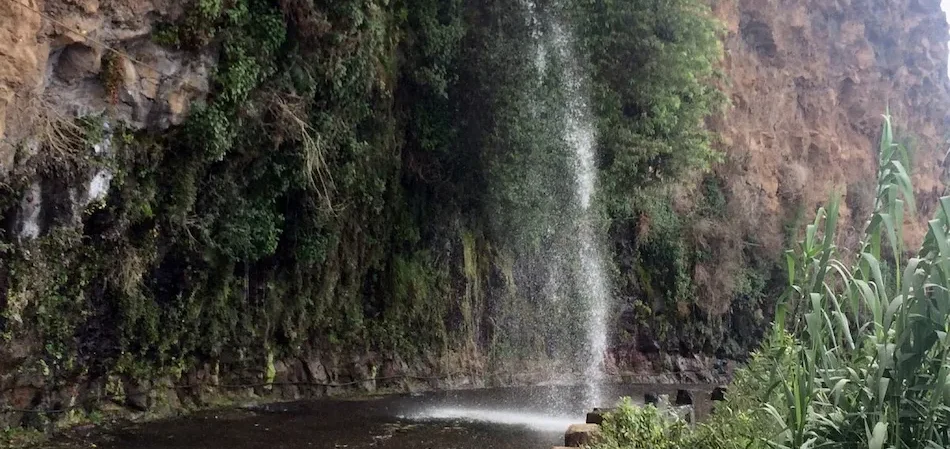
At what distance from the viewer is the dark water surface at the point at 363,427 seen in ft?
23.7

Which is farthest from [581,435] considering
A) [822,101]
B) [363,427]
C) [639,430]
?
[822,101]

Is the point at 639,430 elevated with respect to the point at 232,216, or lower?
lower

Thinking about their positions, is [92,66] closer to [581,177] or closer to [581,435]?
[581,435]

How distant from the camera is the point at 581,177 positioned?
13789 mm

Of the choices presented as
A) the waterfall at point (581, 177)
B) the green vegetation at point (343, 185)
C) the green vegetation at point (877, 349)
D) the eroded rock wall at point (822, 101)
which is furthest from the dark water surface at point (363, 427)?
the eroded rock wall at point (822, 101)

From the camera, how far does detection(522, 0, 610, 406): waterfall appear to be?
12344mm

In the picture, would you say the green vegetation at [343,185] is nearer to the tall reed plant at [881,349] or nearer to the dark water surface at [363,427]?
the dark water surface at [363,427]

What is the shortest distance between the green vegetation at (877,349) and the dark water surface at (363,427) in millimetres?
4139

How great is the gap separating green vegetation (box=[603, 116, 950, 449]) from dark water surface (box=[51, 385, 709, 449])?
4139mm

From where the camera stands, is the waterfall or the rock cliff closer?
the rock cliff

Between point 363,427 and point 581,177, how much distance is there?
694 centimetres

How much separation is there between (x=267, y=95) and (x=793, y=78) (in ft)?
73.0

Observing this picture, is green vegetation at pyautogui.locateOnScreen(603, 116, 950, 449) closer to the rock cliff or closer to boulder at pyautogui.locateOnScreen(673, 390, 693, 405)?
boulder at pyautogui.locateOnScreen(673, 390, 693, 405)

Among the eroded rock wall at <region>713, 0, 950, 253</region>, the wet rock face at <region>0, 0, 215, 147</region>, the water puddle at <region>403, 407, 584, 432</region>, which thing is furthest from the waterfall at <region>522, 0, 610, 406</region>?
the eroded rock wall at <region>713, 0, 950, 253</region>
